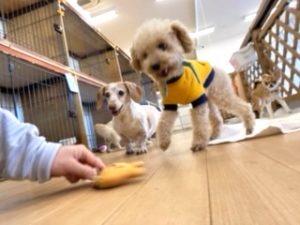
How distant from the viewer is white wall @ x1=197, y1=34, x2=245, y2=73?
9688 mm

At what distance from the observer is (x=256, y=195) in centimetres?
45

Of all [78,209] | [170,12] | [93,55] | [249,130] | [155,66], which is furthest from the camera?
[170,12]

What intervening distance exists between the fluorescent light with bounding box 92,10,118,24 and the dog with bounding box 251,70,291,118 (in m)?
3.41

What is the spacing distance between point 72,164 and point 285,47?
2.74 m

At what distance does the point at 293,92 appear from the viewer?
3.21 meters

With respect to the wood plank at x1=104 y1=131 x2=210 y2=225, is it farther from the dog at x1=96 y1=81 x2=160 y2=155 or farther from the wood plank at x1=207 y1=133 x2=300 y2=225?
the dog at x1=96 y1=81 x2=160 y2=155

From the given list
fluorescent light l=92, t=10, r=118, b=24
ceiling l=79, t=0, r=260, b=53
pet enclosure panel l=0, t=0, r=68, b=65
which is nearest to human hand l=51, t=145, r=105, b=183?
pet enclosure panel l=0, t=0, r=68, b=65

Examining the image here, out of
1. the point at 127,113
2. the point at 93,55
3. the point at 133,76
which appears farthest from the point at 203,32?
the point at 127,113

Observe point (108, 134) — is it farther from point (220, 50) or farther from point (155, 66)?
point (220, 50)

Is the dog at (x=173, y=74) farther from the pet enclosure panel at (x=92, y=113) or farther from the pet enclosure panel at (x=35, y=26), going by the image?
the pet enclosure panel at (x=92, y=113)

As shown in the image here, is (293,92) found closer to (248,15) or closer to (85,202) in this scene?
(85,202)

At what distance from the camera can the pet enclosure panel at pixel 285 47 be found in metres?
2.64

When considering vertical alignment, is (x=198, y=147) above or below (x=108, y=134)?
below

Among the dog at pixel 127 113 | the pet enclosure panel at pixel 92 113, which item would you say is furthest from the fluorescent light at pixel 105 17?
the dog at pixel 127 113
